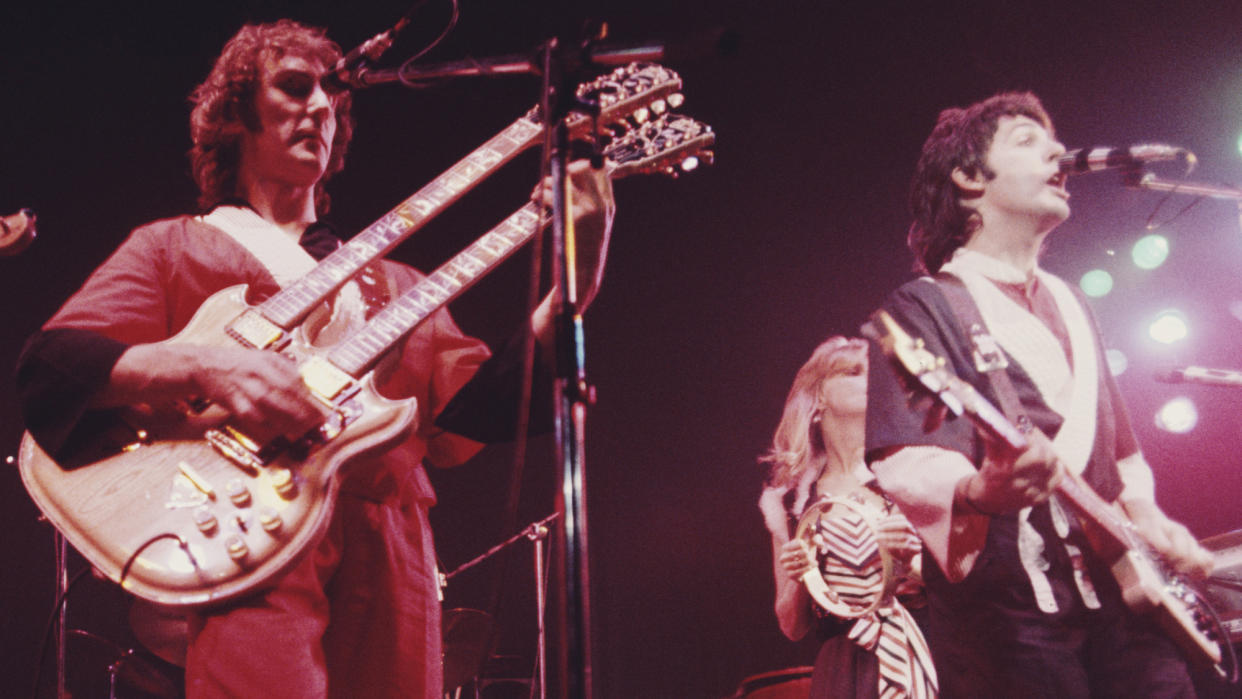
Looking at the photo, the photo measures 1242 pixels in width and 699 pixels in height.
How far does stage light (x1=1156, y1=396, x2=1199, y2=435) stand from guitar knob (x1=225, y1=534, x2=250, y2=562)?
4.69 metres

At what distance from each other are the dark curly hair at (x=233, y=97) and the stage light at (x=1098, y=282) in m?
4.13

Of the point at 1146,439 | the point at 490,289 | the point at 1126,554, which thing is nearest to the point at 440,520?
the point at 490,289

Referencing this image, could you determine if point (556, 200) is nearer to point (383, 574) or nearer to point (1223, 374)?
point (383, 574)

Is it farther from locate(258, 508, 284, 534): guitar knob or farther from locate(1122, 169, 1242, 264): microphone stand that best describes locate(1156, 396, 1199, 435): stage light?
locate(258, 508, 284, 534): guitar knob

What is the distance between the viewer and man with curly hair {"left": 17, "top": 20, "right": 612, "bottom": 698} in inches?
63.4

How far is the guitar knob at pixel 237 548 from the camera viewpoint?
5.22 ft

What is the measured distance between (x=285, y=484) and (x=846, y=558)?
93.9 inches

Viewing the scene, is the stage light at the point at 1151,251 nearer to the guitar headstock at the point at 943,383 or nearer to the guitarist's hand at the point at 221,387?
the guitar headstock at the point at 943,383

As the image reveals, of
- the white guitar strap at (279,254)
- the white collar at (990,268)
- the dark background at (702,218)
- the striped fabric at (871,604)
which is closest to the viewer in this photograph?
the white guitar strap at (279,254)

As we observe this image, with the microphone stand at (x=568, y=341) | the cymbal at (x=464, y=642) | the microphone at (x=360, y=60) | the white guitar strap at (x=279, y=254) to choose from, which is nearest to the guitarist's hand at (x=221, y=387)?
the white guitar strap at (x=279, y=254)

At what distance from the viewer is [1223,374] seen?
3.39 meters

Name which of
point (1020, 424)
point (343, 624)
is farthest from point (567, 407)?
point (1020, 424)

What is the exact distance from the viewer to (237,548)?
1.59m

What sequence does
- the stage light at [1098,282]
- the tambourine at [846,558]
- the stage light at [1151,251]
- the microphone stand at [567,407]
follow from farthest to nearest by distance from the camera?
1. the stage light at [1098,282]
2. the stage light at [1151,251]
3. the tambourine at [846,558]
4. the microphone stand at [567,407]
